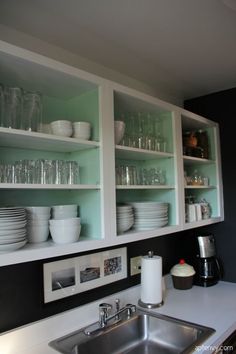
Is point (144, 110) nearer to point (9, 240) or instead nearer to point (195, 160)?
point (195, 160)

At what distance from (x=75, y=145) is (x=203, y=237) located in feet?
4.35

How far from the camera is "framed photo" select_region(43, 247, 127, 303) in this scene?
1400 millimetres

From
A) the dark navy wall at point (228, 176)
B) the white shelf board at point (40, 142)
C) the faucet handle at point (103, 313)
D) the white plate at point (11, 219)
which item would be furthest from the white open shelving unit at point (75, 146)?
the dark navy wall at point (228, 176)

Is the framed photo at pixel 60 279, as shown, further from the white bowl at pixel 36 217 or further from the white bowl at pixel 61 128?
the white bowl at pixel 61 128

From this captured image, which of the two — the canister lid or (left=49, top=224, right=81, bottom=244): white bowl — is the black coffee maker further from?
(left=49, top=224, right=81, bottom=244): white bowl

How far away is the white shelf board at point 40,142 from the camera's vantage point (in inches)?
41.3

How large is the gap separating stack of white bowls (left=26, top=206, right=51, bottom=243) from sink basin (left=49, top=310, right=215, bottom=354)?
50 cm

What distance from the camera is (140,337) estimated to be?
62.1 inches

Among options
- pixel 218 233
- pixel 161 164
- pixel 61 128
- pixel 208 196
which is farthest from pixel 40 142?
pixel 218 233

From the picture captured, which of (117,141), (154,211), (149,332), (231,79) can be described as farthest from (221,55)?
(149,332)

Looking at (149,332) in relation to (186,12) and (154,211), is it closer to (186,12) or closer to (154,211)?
(154,211)

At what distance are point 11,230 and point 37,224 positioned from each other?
192 millimetres

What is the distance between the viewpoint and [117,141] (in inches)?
57.2

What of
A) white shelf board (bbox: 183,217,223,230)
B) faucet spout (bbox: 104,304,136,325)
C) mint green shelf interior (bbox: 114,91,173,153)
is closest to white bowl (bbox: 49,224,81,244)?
faucet spout (bbox: 104,304,136,325)
